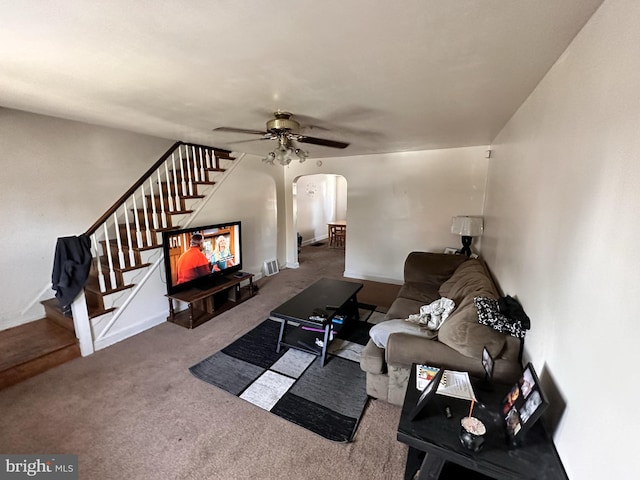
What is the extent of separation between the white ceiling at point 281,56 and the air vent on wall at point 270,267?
309 cm

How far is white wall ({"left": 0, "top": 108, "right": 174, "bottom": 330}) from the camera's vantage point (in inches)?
108

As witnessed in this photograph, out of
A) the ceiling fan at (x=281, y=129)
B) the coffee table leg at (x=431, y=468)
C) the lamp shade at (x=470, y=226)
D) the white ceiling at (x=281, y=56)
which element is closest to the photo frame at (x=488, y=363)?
the coffee table leg at (x=431, y=468)

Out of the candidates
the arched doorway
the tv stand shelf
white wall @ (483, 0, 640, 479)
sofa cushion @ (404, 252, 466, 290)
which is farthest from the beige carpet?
the arched doorway

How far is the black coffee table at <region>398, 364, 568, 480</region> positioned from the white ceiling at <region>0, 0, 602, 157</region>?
1754 mm

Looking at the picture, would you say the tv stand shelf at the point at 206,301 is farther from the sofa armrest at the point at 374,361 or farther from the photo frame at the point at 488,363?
the photo frame at the point at 488,363

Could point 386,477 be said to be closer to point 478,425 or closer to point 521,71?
point 478,425

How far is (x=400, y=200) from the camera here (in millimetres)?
4477

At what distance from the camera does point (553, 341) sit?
1.25 m

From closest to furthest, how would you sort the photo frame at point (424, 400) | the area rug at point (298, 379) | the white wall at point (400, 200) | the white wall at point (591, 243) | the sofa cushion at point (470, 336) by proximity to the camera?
the white wall at point (591, 243)
the photo frame at point (424, 400)
the sofa cushion at point (470, 336)
the area rug at point (298, 379)
the white wall at point (400, 200)

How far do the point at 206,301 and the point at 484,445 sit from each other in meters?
3.21

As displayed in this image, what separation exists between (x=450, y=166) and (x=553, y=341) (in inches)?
131

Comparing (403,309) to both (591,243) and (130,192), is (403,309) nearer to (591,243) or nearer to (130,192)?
(591,243)

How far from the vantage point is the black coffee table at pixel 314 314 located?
97.8 inches

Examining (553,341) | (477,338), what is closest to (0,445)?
(477,338)
